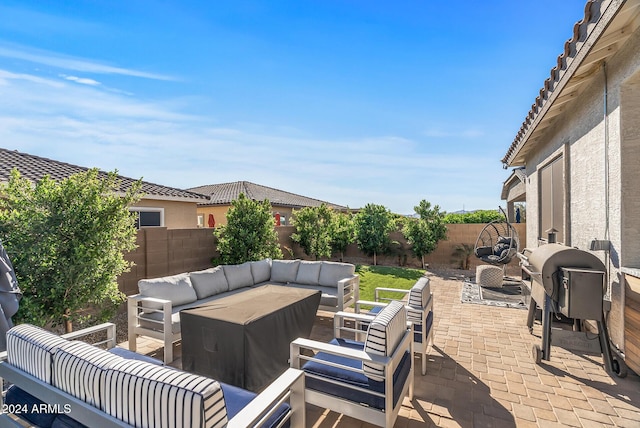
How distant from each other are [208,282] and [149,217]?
5.27m

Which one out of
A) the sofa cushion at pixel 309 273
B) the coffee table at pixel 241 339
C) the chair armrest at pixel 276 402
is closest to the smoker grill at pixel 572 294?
the coffee table at pixel 241 339

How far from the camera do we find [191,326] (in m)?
3.49

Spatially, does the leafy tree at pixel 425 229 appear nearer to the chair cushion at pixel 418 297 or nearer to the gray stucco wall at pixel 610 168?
the gray stucco wall at pixel 610 168

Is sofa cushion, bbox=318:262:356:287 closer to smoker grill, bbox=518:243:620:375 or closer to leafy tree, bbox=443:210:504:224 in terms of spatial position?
smoker grill, bbox=518:243:620:375

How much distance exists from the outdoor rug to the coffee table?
5.04 meters

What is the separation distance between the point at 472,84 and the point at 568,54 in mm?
4589

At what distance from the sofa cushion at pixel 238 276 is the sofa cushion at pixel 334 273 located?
1425mm

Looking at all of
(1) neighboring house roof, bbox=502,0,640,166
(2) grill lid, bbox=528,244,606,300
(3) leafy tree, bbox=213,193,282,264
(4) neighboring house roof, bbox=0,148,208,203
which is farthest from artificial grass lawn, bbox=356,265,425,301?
(4) neighboring house roof, bbox=0,148,208,203

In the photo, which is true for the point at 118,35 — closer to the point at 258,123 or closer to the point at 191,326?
the point at 258,123

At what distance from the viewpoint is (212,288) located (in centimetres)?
521

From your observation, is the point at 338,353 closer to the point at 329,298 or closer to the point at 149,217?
the point at 329,298

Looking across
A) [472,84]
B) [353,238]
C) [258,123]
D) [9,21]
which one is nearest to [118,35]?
[9,21]

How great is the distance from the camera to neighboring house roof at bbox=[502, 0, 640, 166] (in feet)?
9.27

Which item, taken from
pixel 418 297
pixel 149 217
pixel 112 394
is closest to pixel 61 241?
pixel 112 394
